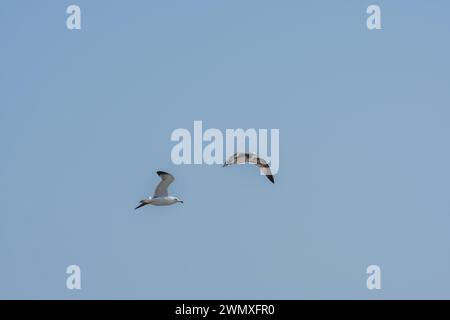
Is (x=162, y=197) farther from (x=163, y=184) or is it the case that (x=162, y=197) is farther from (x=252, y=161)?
(x=252, y=161)

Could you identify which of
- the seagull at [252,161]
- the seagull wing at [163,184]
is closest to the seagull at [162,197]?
the seagull wing at [163,184]

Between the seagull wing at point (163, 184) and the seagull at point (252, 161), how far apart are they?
2.18m

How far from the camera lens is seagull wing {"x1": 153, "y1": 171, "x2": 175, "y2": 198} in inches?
1714

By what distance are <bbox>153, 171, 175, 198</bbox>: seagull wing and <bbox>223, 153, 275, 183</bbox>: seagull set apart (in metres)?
2.18

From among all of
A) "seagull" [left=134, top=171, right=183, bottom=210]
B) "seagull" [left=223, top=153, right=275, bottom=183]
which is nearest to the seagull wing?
"seagull" [left=134, top=171, right=183, bottom=210]

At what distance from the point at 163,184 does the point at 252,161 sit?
144 inches

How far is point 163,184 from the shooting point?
44.0m

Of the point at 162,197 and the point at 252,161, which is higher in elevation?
the point at 252,161

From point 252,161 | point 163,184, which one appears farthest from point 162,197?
point 252,161

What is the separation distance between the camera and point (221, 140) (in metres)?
43.5

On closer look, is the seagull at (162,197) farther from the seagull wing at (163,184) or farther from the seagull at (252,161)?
the seagull at (252,161)

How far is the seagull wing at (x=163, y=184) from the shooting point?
4353cm
